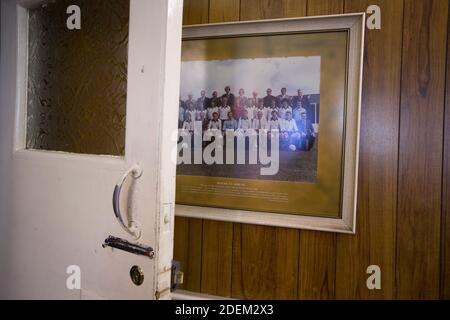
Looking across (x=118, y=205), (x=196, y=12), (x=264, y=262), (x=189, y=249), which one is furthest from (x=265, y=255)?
(x=196, y=12)

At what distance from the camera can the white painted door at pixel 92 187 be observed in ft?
2.59

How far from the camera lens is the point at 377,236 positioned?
1188mm

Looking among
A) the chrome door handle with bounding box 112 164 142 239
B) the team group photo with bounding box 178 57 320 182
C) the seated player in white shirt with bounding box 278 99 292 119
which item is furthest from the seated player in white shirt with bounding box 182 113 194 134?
the chrome door handle with bounding box 112 164 142 239

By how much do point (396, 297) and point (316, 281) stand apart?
0.90 feet

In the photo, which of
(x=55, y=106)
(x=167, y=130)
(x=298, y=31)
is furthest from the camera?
(x=298, y=31)

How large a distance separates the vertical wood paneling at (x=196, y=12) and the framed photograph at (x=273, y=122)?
0.04 m

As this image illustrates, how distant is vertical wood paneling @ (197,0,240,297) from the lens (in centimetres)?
134

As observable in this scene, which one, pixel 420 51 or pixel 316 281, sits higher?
pixel 420 51

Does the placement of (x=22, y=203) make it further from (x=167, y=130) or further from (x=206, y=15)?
(x=206, y=15)

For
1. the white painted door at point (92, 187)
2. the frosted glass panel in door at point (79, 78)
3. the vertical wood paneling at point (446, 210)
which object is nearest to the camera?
the white painted door at point (92, 187)

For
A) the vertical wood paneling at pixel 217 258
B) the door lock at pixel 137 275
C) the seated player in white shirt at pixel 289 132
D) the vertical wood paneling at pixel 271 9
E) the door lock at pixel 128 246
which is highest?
the vertical wood paneling at pixel 271 9

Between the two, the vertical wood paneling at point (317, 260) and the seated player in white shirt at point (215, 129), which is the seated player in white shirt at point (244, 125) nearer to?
the seated player in white shirt at point (215, 129)

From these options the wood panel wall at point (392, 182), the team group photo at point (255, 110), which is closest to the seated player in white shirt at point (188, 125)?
the team group photo at point (255, 110)
